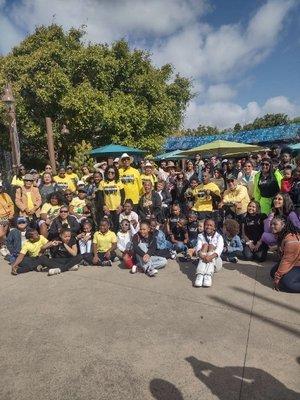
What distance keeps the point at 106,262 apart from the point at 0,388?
3.66 metres

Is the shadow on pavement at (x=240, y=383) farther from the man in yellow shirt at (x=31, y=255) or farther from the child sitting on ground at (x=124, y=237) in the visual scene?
the man in yellow shirt at (x=31, y=255)

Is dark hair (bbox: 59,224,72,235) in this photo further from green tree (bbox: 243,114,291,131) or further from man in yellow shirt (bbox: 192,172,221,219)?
green tree (bbox: 243,114,291,131)

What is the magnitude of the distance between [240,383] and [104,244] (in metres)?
4.25

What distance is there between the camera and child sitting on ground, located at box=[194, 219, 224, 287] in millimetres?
5428

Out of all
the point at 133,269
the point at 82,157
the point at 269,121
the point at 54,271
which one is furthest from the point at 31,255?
the point at 269,121

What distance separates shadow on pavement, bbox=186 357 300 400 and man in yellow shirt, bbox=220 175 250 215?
4469mm

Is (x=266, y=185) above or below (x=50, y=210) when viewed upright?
above

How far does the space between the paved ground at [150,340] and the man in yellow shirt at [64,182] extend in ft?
10.3

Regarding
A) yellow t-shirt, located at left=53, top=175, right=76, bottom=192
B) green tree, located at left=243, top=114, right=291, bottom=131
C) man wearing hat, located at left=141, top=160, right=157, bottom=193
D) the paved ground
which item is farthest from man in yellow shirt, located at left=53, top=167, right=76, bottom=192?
green tree, located at left=243, top=114, right=291, bottom=131

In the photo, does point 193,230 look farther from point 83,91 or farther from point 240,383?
point 83,91

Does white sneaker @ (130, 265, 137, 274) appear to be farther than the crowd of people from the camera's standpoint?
No

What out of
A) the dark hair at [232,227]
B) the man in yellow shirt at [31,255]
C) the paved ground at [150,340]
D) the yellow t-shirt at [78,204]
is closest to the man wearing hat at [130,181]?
the yellow t-shirt at [78,204]

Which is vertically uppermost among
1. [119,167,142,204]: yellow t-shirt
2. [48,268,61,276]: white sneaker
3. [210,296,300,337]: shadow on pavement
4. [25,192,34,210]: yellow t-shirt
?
[119,167,142,204]: yellow t-shirt

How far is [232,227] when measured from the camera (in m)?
→ 6.89
